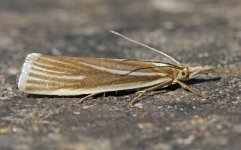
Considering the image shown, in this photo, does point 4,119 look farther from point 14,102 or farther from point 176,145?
point 176,145

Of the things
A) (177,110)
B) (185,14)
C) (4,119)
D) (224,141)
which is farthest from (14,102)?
(185,14)

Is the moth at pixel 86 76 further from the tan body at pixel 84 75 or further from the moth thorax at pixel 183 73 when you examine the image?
the moth thorax at pixel 183 73

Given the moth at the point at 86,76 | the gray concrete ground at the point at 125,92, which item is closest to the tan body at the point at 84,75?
the moth at the point at 86,76

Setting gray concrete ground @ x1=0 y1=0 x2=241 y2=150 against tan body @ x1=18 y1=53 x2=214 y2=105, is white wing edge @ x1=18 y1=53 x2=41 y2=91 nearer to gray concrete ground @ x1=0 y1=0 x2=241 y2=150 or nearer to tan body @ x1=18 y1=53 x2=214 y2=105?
tan body @ x1=18 y1=53 x2=214 y2=105

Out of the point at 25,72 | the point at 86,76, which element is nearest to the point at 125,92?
the point at 86,76

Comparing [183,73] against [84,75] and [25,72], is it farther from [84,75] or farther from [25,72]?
[25,72]

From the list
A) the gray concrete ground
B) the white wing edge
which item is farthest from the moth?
the gray concrete ground
